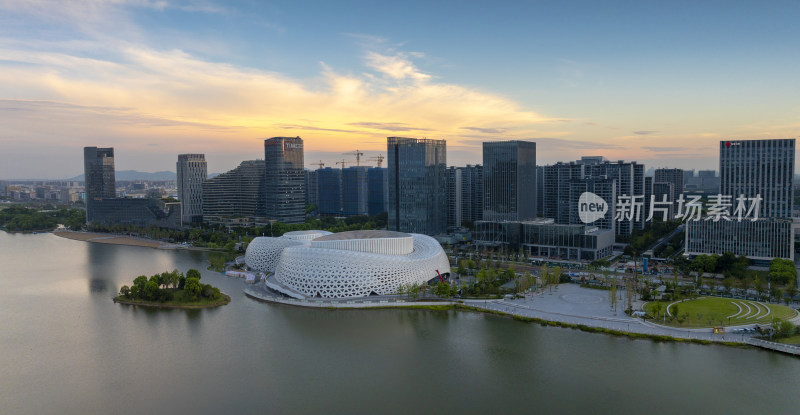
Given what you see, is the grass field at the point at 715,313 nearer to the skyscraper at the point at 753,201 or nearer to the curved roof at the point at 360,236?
the skyscraper at the point at 753,201

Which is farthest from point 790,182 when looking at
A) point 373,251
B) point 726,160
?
point 373,251

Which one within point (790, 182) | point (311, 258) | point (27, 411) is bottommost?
point (27, 411)

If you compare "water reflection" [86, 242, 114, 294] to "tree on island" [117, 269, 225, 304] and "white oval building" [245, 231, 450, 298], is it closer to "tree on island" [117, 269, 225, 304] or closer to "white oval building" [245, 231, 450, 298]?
"tree on island" [117, 269, 225, 304]

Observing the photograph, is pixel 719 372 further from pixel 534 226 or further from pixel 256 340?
pixel 534 226

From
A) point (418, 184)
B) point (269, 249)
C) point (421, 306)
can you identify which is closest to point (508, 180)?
point (418, 184)

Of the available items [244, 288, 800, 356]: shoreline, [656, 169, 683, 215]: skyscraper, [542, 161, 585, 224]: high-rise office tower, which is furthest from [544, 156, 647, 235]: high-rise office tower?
[244, 288, 800, 356]: shoreline
